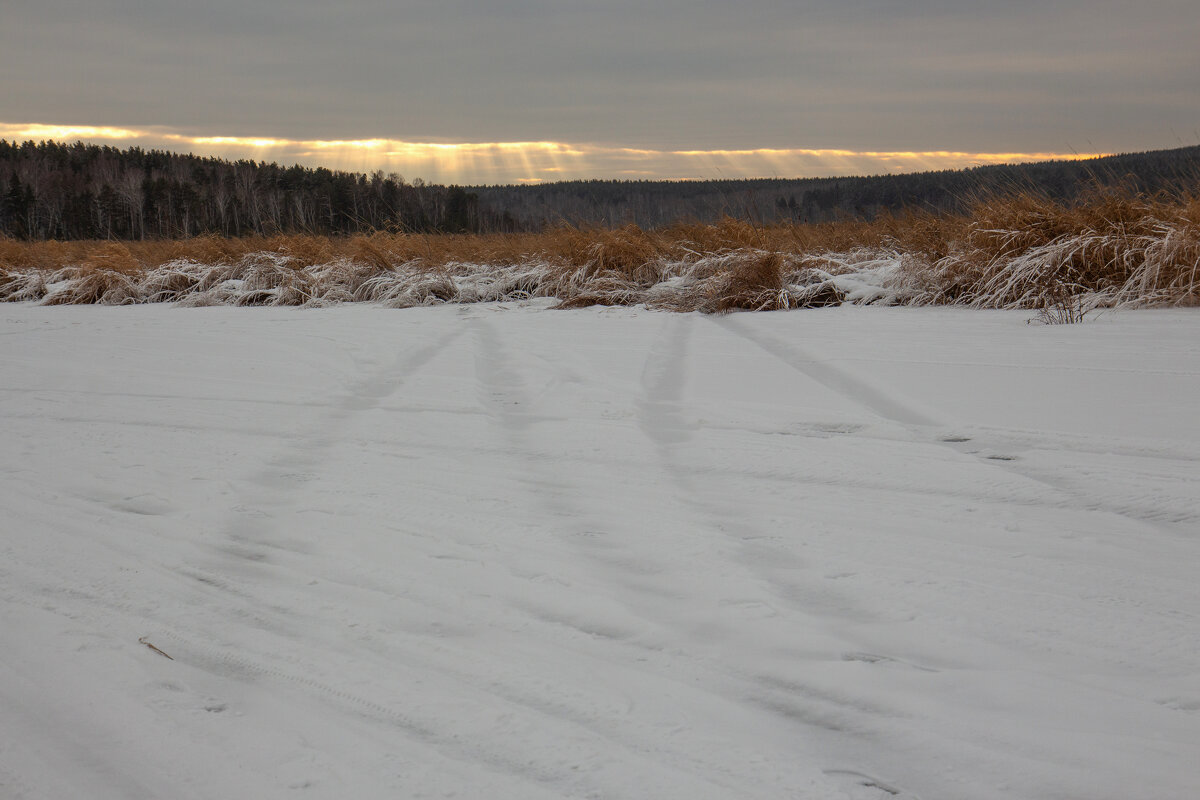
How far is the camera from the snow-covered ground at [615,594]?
940 mm

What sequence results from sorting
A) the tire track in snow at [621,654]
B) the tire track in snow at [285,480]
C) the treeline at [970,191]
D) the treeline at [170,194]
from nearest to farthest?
the tire track in snow at [621,654]
the tire track in snow at [285,480]
the treeline at [970,191]
the treeline at [170,194]

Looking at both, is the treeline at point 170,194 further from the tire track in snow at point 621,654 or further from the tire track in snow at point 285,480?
the tire track in snow at point 621,654

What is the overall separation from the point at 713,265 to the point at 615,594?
5.63m

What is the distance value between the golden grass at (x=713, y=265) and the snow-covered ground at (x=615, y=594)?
8.41ft

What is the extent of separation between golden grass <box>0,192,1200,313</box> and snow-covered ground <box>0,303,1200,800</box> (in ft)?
8.41

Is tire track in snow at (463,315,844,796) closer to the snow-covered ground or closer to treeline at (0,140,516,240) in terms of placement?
the snow-covered ground

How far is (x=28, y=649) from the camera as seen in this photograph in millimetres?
1226

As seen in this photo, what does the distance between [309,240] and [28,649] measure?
29.3ft

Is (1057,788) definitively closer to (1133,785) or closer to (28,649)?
(1133,785)

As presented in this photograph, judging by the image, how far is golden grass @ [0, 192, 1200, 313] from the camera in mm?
5070

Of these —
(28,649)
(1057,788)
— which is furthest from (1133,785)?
(28,649)

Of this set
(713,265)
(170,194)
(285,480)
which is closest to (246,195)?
(170,194)

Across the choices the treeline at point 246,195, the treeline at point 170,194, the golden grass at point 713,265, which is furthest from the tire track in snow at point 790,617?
the treeline at point 170,194

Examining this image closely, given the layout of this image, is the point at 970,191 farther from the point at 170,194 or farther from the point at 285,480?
the point at 170,194
